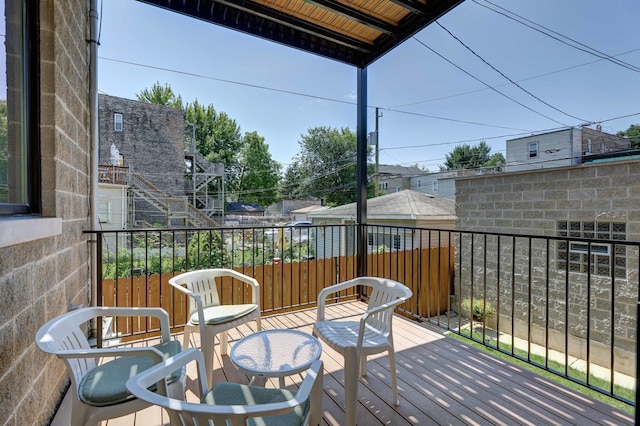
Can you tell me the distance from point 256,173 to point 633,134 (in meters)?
13.3

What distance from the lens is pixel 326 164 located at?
67.4ft

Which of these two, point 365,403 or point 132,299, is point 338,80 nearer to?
point 132,299

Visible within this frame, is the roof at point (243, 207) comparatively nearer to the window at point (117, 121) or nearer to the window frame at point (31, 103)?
the window at point (117, 121)

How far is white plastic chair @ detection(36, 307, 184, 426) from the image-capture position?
1106 millimetres

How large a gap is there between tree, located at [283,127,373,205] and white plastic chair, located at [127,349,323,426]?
61.0 feet

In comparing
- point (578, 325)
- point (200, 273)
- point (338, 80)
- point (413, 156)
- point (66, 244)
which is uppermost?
point (338, 80)

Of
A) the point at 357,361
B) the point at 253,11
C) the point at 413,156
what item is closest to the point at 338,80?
the point at 413,156

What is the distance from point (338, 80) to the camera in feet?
47.3

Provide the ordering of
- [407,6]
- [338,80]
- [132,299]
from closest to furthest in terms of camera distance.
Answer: [407,6] < [132,299] < [338,80]

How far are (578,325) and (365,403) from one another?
18.7ft

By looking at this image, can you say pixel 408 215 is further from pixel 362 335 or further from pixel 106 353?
pixel 106 353

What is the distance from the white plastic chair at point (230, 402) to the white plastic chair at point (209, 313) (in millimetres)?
751

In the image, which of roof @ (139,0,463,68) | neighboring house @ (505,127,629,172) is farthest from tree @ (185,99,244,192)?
neighboring house @ (505,127,629,172)

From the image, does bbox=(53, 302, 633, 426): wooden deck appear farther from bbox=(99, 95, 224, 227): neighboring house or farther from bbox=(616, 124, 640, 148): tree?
bbox=(616, 124, 640, 148): tree
